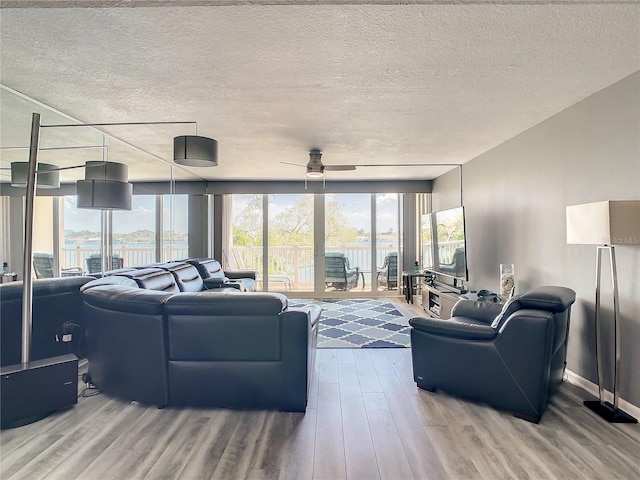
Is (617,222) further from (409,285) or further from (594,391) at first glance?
(409,285)

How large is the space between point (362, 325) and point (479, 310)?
185 centimetres

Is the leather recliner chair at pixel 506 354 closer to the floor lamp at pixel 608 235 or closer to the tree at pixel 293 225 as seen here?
the floor lamp at pixel 608 235

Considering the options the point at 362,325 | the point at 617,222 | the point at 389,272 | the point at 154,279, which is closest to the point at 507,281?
the point at 617,222

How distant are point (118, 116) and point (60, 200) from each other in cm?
120

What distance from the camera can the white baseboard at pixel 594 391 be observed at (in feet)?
7.59

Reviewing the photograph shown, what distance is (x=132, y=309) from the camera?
2404mm

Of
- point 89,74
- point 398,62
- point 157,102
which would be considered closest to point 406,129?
point 398,62

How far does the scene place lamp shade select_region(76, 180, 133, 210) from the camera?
3.63 meters

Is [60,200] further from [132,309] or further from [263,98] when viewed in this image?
[263,98]

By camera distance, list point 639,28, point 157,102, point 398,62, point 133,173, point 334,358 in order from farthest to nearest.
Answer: point 133,173 → point 334,358 → point 157,102 → point 398,62 → point 639,28

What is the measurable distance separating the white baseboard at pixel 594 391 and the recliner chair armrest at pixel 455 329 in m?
1.01

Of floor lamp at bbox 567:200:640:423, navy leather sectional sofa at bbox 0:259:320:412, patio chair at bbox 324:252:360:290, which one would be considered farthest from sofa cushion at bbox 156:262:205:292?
floor lamp at bbox 567:200:640:423

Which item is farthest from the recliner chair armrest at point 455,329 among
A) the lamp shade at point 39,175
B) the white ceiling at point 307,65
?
the lamp shade at point 39,175

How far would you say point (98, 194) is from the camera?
3.65m
